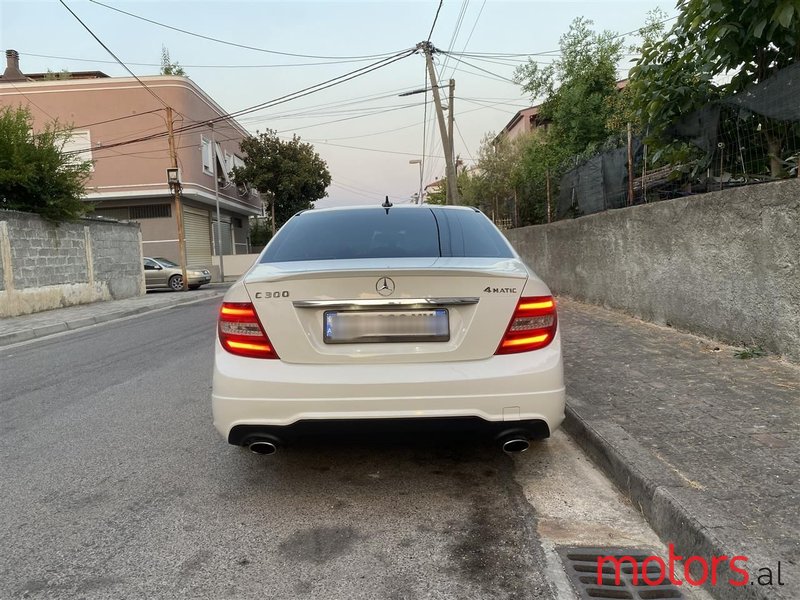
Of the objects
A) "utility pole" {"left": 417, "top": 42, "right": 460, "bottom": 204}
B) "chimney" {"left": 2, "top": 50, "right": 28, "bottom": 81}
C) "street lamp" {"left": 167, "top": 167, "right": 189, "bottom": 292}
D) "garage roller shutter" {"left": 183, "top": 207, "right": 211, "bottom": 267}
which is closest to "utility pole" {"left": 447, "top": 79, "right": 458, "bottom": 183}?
"utility pole" {"left": 417, "top": 42, "right": 460, "bottom": 204}

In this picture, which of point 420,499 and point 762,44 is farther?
point 762,44

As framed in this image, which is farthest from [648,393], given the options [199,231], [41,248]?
[199,231]

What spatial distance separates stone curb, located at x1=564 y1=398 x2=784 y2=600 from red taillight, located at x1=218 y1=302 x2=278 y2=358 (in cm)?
191

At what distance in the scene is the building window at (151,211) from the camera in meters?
26.9

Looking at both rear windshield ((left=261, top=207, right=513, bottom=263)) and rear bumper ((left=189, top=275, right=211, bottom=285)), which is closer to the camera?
rear windshield ((left=261, top=207, right=513, bottom=263))

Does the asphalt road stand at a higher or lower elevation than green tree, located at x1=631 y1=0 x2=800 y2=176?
lower

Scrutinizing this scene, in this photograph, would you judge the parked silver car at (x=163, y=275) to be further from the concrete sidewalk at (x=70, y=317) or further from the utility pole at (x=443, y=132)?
the utility pole at (x=443, y=132)

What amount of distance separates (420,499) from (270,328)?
1203 mm

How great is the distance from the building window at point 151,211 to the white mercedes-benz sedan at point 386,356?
86.9 ft

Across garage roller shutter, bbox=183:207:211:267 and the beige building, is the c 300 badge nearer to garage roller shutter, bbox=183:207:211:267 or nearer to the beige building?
the beige building

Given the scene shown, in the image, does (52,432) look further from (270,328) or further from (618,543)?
(618,543)

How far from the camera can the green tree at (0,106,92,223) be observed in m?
12.2

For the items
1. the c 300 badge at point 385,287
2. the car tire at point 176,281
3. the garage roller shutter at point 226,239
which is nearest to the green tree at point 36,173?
the car tire at point 176,281

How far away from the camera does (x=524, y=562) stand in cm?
237
